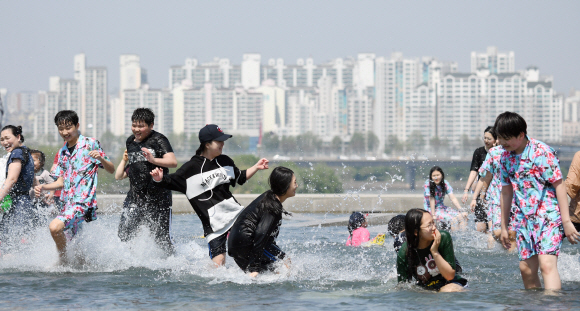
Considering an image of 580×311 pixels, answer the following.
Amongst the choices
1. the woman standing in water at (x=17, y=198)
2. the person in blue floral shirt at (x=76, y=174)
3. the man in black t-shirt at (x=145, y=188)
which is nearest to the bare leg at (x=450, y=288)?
the man in black t-shirt at (x=145, y=188)

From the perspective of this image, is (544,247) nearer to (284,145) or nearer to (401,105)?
(284,145)

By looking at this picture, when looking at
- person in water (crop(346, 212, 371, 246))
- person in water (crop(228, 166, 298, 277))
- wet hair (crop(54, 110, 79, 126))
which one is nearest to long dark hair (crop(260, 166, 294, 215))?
person in water (crop(228, 166, 298, 277))

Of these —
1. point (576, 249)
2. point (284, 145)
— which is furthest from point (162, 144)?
point (284, 145)

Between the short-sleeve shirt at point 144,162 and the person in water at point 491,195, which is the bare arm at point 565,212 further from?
the short-sleeve shirt at point 144,162

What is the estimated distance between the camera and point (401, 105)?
18900 centimetres

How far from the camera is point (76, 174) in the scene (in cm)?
702

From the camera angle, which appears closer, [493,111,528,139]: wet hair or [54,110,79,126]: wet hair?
[493,111,528,139]: wet hair

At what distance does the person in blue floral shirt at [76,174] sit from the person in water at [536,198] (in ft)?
12.7

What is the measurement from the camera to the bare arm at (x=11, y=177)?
727cm

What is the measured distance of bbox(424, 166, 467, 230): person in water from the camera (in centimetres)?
1098

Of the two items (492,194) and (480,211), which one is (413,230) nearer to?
(492,194)

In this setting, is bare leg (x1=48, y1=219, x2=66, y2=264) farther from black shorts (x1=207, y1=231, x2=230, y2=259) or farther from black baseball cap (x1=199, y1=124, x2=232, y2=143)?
black baseball cap (x1=199, y1=124, x2=232, y2=143)

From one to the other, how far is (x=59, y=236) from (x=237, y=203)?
72.1 inches

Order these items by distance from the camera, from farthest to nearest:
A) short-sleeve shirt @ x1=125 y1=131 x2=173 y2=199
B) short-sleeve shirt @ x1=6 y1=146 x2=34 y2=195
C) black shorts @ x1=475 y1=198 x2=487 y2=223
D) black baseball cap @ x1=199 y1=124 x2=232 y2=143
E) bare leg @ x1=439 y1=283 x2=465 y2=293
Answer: black shorts @ x1=475 y1=198 x2=487 y2=223
short-sleeve shirt @ x1=6 y1=146 x2=34 y2=195
short-sleeve shirt @ x1=125 y1=131 x2=173 y2=199
black baseball cap @ x1=199 y1=124 x2=232 y2=143
bare leg @ x1=439 y1=283 x2=465 y2=293
